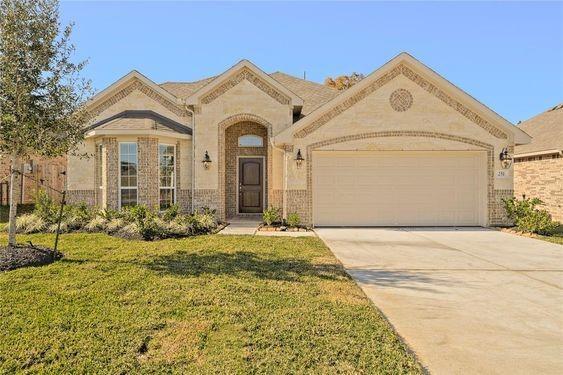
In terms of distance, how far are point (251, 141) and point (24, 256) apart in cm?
919

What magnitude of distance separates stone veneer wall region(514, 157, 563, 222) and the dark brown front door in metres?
11.8

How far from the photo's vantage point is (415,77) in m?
12.0

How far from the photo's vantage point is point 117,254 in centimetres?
754

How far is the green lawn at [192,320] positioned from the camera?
3.22 meters

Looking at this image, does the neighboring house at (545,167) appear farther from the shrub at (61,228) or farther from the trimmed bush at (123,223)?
the shrub at (61,228)

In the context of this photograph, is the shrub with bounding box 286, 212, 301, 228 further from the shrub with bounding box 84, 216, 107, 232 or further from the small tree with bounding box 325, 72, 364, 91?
the small tree with bounding box 325, 72, 364, 91

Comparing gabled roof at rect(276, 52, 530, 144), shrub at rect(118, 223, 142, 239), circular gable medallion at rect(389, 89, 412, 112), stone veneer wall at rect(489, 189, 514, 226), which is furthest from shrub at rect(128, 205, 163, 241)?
stone veneer wall at rect(489, 189, 514, 226)

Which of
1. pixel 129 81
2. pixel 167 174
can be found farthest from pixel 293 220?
pixel 129 81

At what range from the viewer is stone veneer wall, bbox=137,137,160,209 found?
1246cm

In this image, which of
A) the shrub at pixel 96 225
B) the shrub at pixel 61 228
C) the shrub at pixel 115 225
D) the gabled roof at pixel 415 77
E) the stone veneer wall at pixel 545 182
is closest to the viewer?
the shrub at pixel 115 225

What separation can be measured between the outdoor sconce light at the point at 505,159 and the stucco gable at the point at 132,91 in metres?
12.1

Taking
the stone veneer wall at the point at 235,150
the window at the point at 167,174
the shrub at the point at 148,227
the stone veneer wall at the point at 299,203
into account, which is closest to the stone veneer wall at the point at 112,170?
→ the window at the point at 167,174

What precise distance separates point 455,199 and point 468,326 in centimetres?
934

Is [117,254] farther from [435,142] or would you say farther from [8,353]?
[435,142]
